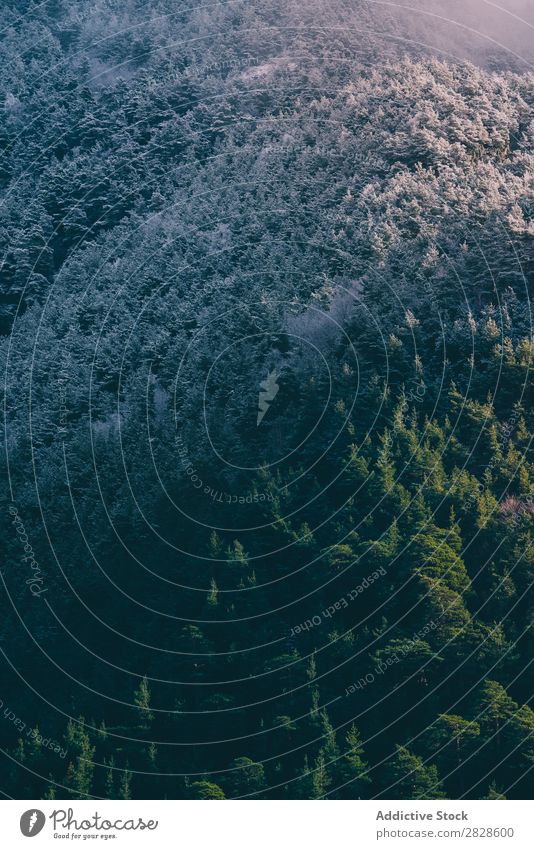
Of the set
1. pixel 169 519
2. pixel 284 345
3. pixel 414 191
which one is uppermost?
pixel 414 191

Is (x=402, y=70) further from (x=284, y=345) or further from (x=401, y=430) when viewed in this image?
(x=401, y=430)

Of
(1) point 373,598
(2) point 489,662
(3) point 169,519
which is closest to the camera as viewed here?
(2) point 489,662

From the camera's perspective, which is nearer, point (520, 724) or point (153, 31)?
point (520, 724)

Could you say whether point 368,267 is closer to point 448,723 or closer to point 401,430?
point 401,430

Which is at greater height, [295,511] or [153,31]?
[153,31]

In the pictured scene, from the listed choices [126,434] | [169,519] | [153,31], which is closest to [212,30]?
[153,31]

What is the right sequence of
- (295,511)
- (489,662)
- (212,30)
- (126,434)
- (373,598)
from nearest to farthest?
(489,662) → (373,598) → (295,511) → (126,434) → (212,30)
